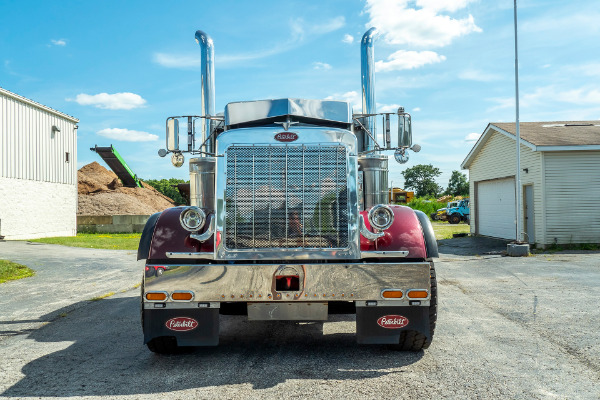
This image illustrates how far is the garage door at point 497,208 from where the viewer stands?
19703mm

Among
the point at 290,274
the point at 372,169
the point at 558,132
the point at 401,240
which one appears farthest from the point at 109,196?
the point at 401,240

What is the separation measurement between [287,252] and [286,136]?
1.15 meters

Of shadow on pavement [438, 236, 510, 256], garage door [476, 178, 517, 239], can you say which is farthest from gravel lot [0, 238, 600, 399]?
garage door [476, 178, 517, 239]

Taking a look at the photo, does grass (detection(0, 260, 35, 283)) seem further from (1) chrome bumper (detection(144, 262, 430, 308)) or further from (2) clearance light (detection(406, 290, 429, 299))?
(2) clearance light (detection(406, 290, 429, 299))

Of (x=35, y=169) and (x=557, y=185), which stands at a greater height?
(x=35, y=169)

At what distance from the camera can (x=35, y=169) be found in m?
24.6

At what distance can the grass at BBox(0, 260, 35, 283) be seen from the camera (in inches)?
422

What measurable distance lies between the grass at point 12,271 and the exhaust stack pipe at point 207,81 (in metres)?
6.71

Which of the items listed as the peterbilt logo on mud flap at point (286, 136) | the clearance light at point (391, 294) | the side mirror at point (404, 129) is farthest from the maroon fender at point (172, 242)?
the side mirror at point (404, 129)

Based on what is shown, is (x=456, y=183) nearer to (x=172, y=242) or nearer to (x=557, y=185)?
(x=557, y=185)

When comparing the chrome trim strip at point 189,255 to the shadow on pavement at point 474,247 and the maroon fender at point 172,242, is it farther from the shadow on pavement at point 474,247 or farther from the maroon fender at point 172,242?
the shadow on pavement at point 474,247

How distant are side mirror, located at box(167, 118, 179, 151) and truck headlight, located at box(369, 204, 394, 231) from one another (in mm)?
2343

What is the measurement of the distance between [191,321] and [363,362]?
1.58m

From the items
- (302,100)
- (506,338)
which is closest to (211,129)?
(302,100)
